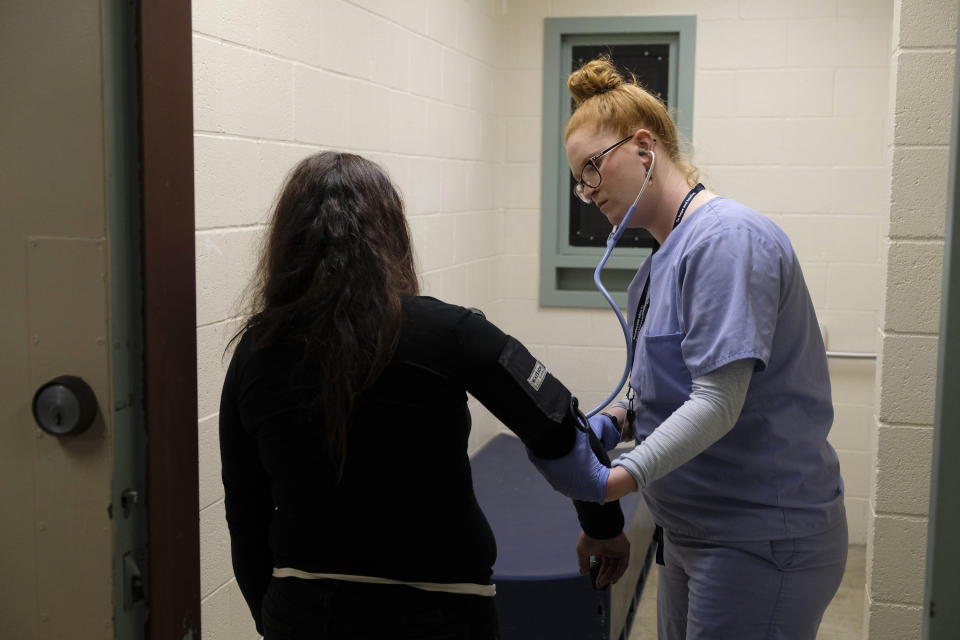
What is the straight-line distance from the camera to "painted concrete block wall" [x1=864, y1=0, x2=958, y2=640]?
6.50 ft

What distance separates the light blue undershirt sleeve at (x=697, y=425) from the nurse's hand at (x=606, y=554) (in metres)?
0.30

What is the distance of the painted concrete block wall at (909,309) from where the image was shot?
1.98 meters

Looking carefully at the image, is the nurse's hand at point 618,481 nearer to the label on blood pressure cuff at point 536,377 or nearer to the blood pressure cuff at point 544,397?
the blood pressure cuff at point 544,397

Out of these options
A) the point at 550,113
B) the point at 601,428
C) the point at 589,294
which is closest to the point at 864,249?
the point at 589,294

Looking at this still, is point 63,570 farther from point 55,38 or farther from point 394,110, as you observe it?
point 394,110

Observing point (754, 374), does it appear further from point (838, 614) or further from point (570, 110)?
point (570, 110)

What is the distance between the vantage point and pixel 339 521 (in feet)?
4.26

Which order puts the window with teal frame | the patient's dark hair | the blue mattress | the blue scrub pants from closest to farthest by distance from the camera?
the patient's dark hair < the blue scrub pants < the blue mattress < the window with teal frame

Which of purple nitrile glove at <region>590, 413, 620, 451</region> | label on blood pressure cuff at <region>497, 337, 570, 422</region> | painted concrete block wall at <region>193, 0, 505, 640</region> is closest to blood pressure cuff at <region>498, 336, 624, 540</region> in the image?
label on blood pressure cuff at <region>497, 337, 570, 422</region>

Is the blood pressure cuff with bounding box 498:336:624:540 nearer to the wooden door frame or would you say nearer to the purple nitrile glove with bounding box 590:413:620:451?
the purple nitrile glove with bounding box 590:413:620:451

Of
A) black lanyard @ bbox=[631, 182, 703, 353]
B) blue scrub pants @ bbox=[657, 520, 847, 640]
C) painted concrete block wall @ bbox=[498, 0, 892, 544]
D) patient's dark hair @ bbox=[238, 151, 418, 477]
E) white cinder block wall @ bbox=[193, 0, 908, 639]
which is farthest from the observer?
painted concrete block wall @ bbox=[498, 0, 892, 544]

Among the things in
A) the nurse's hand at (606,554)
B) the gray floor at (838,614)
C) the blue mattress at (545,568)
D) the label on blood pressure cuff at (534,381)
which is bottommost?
the gray floor at (838,614)

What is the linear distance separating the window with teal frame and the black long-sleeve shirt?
279 centimetres

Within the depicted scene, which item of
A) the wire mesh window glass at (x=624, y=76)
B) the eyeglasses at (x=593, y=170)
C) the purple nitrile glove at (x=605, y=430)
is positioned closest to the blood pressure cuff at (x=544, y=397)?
the purple nitrile glove at (x=605, y=430)
